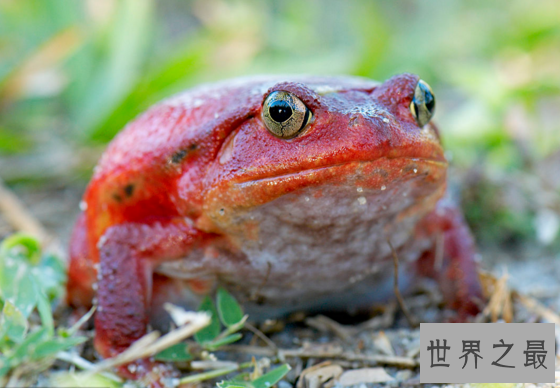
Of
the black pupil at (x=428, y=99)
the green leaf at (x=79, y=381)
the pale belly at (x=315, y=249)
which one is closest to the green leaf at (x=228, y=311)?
the pale belly at (x=315, y=249)

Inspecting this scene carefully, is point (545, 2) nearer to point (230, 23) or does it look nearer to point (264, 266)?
point (230, 23)

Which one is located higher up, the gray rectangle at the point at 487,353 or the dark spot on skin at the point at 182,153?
the dark spot on skin at the point at 182,153

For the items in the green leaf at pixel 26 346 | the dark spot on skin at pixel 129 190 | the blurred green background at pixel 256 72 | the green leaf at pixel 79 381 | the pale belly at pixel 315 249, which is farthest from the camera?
the blurred green background at pixel 256 72

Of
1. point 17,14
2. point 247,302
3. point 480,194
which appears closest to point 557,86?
point 480,194

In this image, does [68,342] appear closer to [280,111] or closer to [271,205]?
[271,205]

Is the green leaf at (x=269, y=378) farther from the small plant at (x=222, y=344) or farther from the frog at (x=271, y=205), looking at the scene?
the frog at (x=271, y=205)

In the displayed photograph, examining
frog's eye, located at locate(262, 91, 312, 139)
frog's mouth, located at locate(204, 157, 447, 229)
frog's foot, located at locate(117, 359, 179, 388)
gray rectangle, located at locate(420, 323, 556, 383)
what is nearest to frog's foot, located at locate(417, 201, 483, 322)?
gray rectangle, located at locate(420, 323, 556, 383)

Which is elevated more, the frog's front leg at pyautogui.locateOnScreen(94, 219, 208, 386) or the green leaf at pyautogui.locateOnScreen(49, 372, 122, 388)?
the frog's front leg at pyautogui.locateOnScreen(94, 219, 208, 386)

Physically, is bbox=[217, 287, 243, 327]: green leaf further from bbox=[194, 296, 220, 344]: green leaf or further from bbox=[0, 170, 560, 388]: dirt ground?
bbox=[0, 170, 560, 388]: dirt ground
